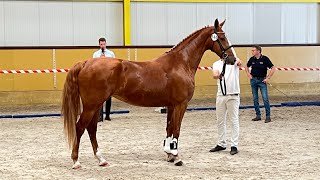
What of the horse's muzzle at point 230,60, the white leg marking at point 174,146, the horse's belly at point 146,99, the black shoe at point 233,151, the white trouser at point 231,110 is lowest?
the black shoe at point 233,151

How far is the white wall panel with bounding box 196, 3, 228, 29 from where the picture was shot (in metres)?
17.1

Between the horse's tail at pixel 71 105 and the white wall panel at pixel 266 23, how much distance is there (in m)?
11.0

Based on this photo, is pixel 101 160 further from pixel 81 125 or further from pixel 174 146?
pixel 174 146

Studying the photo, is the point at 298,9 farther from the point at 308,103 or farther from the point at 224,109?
the point at 224,109

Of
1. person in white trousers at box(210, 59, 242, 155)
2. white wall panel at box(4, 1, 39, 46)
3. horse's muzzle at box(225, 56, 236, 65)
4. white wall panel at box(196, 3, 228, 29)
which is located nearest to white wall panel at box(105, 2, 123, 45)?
white wall panel at box(4, 1, 39, 46)

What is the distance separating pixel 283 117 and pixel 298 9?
20.4ft

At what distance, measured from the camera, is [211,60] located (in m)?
16.4

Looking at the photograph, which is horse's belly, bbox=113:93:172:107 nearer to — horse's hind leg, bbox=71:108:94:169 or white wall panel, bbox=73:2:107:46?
horse's hind leg, bbox=71:108:94:169

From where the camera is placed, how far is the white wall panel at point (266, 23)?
17.6 metres

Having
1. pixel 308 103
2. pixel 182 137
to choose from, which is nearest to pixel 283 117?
pixel 308 103

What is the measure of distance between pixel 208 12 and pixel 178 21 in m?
0.97

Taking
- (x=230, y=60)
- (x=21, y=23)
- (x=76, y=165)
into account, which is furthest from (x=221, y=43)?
(x=21, y=23)

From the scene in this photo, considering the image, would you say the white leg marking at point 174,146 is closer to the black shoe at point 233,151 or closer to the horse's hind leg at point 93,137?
the horse's hind leg at point 93,137

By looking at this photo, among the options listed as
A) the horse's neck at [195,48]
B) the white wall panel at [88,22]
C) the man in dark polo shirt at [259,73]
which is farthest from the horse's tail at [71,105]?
the white wall panel at [88,22]
